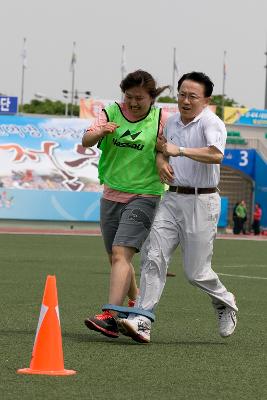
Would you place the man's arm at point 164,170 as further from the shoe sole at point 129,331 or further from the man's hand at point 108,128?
the shoe sole at point 129,331

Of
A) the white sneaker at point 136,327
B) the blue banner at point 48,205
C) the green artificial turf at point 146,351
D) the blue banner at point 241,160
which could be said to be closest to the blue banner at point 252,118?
→ the blue banner at point 241,160

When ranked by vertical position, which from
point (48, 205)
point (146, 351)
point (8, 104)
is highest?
point (8, 104)

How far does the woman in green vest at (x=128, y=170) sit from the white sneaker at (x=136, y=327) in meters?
0.32

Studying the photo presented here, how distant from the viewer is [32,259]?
22891 millimetres

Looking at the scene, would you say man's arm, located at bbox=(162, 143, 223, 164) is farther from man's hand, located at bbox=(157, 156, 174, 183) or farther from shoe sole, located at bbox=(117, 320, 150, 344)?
shoe sole, located at bbox=(117, 320, 150, 344)

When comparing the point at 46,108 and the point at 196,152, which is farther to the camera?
the point at 46,108

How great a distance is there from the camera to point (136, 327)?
30.2ft

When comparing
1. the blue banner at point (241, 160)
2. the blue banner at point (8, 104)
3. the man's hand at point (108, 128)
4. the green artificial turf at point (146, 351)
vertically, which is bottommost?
the green artificial turf at point (146, 351)

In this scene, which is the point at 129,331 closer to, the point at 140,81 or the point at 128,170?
the point at 128,170

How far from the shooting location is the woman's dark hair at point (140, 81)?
966 centimetres

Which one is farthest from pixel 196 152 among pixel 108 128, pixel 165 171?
pixel 108 128

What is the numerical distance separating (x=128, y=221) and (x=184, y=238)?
0.49m

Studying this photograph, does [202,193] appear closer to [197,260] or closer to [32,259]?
[197,260]

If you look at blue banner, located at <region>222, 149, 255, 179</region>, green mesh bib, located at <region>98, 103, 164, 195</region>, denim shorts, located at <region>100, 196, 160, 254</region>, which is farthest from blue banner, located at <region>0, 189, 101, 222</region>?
green mesh bib, located at <region>98, 103, 164, 195</region>
